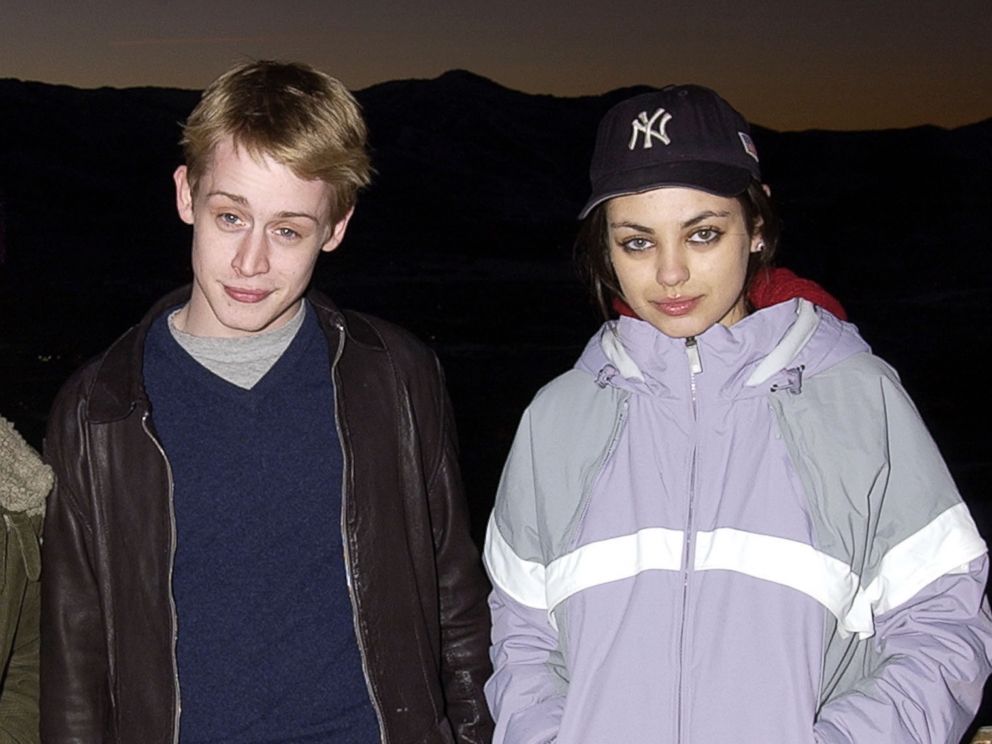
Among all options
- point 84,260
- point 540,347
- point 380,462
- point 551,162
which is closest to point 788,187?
point 551,162

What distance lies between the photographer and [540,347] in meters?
24.0

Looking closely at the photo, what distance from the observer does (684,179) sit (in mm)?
2107

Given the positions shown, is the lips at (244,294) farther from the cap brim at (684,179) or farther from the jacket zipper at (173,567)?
the cap brim at (684,179)

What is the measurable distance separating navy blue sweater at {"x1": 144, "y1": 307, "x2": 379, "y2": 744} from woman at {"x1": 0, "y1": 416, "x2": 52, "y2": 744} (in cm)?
27

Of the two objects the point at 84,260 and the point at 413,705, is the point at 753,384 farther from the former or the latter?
the point at 84,260

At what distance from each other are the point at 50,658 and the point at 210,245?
2.51 feet

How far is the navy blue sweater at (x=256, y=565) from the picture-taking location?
2238 mm

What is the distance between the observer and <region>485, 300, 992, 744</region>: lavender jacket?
6.38 ft

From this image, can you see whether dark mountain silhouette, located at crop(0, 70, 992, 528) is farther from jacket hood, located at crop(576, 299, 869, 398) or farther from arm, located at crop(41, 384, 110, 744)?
jacket hood, located at crop(576, 299, 869, 398)

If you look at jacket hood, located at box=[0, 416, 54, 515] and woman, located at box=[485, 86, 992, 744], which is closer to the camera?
woman, located at box=[485, 86, 992, 744]

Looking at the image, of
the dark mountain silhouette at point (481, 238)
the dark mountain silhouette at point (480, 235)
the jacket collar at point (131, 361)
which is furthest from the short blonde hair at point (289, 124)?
the dark mountain silhouette at point (480, 235)

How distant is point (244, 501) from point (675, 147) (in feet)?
3.11

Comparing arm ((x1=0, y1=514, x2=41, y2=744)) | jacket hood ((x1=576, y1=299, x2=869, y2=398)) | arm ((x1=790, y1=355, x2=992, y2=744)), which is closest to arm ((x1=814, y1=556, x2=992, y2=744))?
arm ((x1=790, y1=355, x2=992, y2=744))

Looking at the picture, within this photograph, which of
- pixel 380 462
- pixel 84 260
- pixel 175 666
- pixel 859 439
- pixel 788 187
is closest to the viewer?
pixel 859 439
